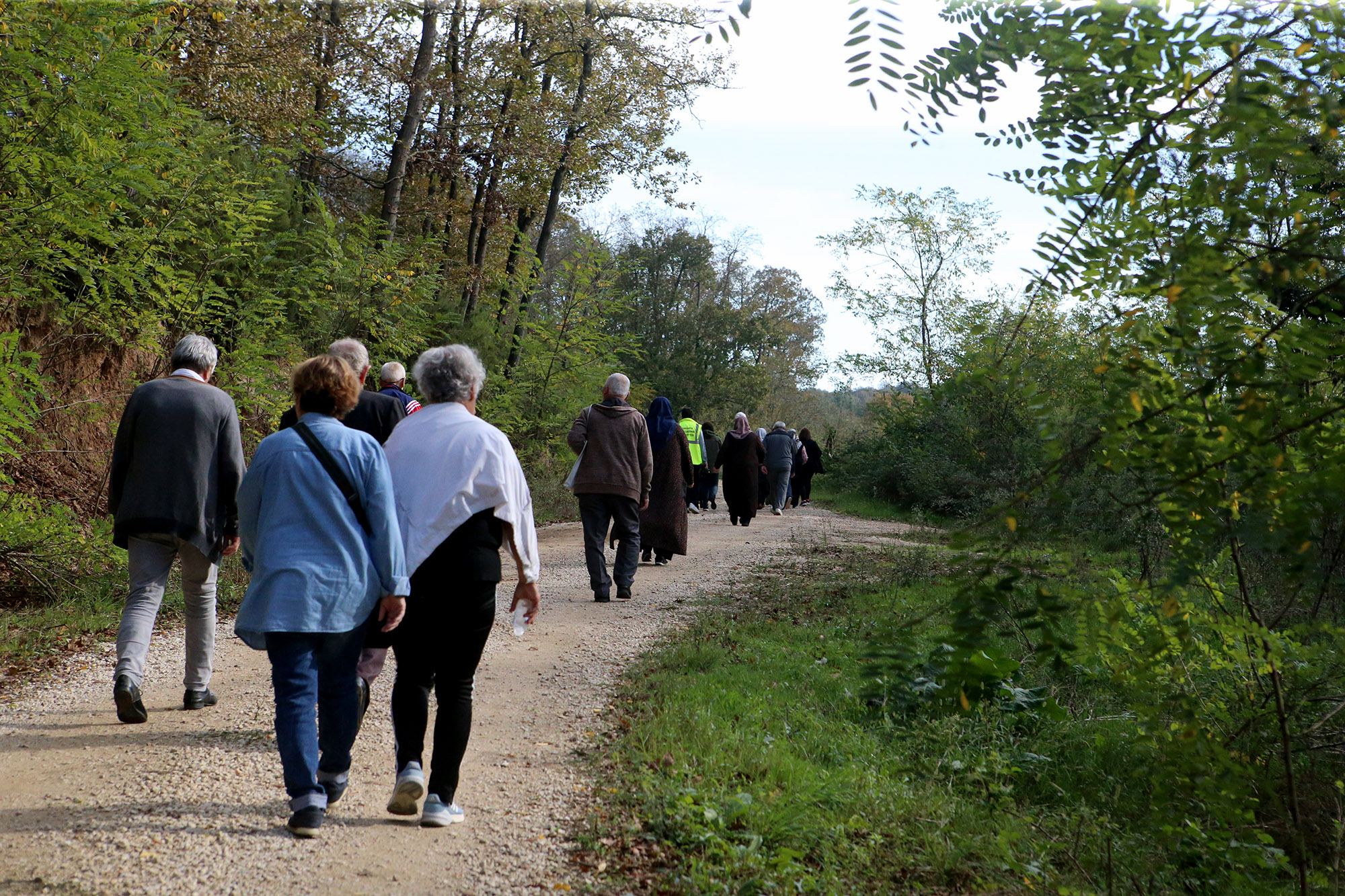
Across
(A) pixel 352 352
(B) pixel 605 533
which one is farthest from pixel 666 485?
(A) pixel 352 352

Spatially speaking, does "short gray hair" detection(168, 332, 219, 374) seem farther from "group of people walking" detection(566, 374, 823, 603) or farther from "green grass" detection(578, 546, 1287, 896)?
"group of people walking" detection(566, 374, 823, 603)

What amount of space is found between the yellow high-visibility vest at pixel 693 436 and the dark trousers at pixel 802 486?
645 centimetres

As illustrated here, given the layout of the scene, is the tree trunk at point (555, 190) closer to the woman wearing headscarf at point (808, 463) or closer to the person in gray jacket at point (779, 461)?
the person in gray jacket at point (779, 461)

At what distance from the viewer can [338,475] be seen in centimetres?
419

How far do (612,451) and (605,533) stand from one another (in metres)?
0.86

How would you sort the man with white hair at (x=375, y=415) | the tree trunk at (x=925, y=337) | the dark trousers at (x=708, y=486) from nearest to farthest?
the man with white hair at (x=375, y=415) < the dark trousers at (x=708, y=486) < the tree trunk at (x=925, y=337)

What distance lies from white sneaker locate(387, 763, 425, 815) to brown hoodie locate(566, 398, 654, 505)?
19.0 ft

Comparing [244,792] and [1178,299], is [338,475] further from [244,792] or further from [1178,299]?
[1178,299]

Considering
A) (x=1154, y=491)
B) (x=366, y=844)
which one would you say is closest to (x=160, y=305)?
(x=366, y=844)

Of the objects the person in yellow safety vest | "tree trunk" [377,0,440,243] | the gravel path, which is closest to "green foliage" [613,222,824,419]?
the person in yellow safety vest

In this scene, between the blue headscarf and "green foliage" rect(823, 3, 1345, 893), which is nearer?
"green foliage" rect(823, 3, 1345, 893)

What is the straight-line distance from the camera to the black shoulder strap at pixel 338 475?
4.19m

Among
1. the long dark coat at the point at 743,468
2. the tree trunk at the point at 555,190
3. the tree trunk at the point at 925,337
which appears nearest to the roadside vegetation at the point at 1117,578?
the long dark coat at the point at 743,468

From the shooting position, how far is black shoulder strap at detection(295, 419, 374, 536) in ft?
13.8
